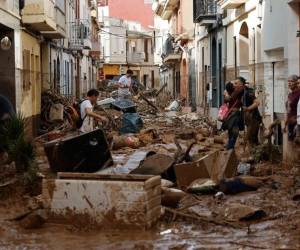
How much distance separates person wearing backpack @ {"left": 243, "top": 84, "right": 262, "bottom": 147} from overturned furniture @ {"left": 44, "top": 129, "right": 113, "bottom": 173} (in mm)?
3295

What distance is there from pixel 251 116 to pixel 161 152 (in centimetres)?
311

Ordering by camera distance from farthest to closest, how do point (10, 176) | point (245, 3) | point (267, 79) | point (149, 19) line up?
point (149, 19)
point (245, 3)
point (267, 79)
point (10, 176)

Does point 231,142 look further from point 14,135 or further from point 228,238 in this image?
point 228,238

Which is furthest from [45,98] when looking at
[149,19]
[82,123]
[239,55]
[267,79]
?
[149,19]

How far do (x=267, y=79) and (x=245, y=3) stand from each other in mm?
4340

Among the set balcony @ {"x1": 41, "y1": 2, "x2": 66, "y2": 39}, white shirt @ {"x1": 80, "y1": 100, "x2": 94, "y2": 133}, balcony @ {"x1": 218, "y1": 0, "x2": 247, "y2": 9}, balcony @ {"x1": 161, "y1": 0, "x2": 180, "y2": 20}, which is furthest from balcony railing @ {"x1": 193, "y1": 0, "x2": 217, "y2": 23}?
balcony @ {"x1": 161, "y1": 0, "x2": 180, "y2": 20}

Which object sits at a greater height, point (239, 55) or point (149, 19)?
point (149, 19)

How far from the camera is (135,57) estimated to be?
84.7 m

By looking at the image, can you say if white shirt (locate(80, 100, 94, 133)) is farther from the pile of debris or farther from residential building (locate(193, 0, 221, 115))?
residential building (locate(193, 0, 221, 115))

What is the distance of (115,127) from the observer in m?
22.1

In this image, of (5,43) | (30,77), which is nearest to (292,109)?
(5,43)

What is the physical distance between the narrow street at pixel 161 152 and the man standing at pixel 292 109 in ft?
0.07

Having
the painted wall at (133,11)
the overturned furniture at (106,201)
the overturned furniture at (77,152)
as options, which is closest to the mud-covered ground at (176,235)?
the overturned furniture at (106,201)

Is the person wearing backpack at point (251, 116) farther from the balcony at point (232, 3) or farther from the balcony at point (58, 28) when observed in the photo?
the balcony at point (58, 28)
